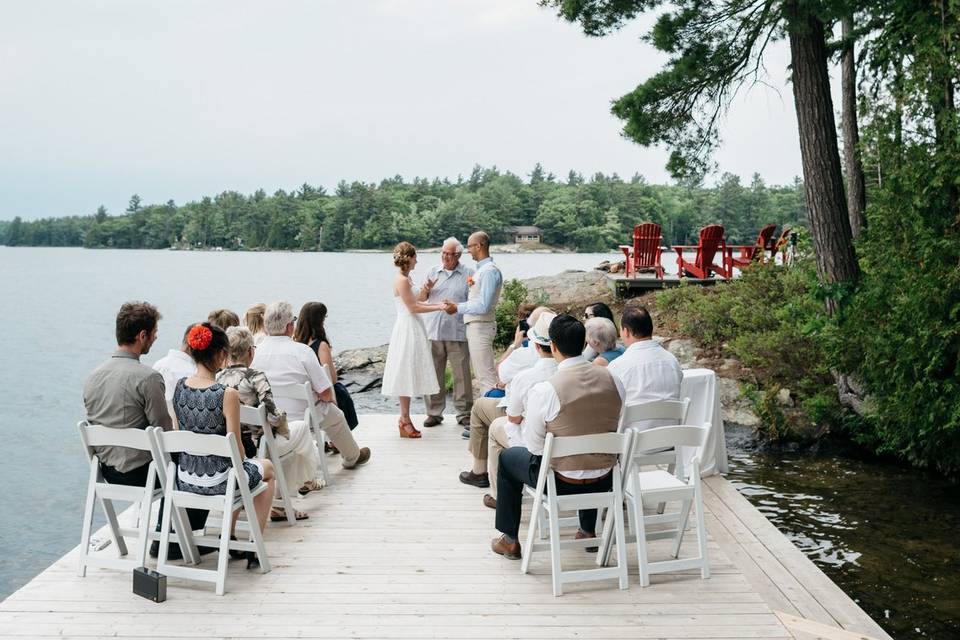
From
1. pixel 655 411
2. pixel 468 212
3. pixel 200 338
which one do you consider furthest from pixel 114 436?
pixel 468 212

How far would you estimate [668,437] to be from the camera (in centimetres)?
439

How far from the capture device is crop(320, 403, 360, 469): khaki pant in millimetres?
6555

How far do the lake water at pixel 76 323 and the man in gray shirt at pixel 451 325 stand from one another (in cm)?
541

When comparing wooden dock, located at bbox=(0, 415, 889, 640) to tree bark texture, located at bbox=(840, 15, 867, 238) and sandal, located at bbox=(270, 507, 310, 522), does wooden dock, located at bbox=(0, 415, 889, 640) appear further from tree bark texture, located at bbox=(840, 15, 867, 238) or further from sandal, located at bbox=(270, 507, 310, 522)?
tree bark texture, located at bbox=(840, 15, 867, 238)

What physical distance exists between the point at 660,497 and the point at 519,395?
3.16ft

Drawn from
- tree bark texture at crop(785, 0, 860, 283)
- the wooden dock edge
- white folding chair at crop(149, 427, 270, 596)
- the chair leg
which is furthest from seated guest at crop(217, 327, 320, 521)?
tree bark texture at crop(785, 0, 860, 283)

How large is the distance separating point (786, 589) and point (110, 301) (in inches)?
2365

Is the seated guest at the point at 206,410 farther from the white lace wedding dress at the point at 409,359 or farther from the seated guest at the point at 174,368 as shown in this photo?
the white lace wedding dress at the point at 409,359

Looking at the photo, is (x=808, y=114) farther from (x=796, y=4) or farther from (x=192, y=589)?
(x=192, y=589)

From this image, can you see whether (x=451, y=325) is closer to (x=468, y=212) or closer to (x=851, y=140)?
(x=851, y=140)

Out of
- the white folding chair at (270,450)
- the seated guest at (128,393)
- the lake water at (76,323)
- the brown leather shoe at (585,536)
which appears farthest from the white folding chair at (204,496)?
the lake water at (76,323)

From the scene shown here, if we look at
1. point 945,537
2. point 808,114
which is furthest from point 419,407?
point 945,537

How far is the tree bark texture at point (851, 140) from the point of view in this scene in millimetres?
12664

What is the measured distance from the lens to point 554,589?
4.27 meters
